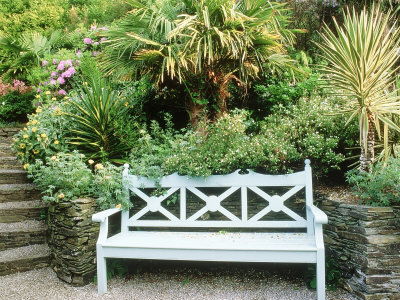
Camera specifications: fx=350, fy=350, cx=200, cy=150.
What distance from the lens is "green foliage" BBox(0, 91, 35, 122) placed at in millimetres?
7711

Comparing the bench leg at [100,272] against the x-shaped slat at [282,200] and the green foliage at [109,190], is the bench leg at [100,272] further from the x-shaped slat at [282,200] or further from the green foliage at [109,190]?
the x-shaped slat at [282,200]

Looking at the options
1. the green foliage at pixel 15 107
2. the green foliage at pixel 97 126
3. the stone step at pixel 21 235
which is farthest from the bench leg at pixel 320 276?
the green foliage at pixel 15 107

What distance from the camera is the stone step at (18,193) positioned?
4.36 metres

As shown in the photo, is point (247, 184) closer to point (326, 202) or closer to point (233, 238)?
point (233, 238)

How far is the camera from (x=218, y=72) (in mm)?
4461

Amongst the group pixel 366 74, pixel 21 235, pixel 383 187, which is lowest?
pixel 21 235

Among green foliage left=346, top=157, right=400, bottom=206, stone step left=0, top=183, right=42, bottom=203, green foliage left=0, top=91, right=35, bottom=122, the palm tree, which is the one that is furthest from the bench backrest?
green foliage left=0, top=91, right=35, bottom=122

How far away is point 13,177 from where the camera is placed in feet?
15.6

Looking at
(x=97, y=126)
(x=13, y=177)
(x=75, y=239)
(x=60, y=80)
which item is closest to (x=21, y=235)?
(x=75, y=239)

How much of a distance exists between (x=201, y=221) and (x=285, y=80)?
2449 millimetres

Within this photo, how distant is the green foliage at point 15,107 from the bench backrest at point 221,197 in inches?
211

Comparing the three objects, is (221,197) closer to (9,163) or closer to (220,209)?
(220,209)

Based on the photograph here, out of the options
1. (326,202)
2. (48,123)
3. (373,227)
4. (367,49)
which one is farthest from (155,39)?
(373,227)

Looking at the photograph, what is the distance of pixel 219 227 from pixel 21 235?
7.06ft
